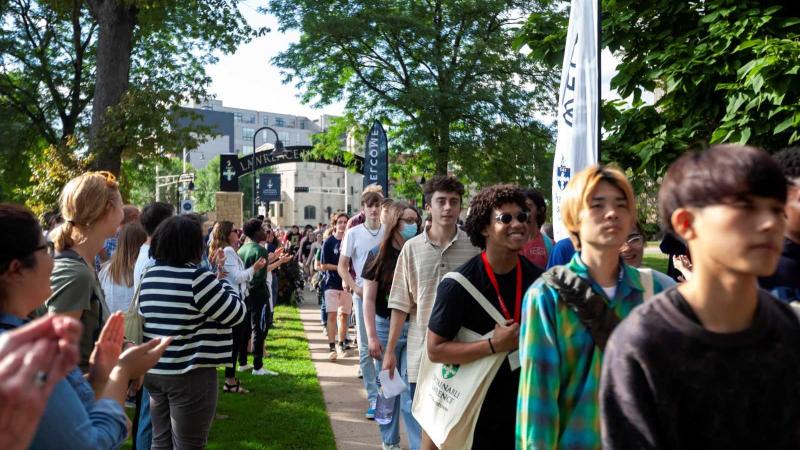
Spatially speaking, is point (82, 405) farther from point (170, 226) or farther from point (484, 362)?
point (170, 226)

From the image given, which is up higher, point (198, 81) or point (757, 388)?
point (198, 81)

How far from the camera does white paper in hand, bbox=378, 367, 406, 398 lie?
17.6 feet

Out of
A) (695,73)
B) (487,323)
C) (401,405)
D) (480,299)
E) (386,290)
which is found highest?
(695,73)

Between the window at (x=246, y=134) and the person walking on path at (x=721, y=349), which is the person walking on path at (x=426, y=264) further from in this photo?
the window at (x=246, y=134)

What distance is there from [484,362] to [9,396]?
A: 8.04 ft

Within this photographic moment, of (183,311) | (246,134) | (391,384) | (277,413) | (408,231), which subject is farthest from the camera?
(246,134)

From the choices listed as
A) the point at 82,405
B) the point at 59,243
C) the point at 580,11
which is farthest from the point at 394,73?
the point at 82,405

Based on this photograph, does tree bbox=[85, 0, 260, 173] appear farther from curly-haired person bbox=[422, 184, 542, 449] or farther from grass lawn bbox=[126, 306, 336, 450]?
curly-haired person bbox=[422, 184, 542, 449]

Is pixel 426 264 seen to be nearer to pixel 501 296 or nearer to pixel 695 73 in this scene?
pixel 501 296

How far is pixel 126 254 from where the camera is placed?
567 cm

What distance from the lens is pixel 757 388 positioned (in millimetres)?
1829

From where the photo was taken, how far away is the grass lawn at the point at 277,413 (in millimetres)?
6641

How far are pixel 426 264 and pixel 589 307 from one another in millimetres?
2454

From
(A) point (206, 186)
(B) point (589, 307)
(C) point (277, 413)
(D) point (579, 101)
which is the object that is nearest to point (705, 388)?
(B) point (589, 307)
